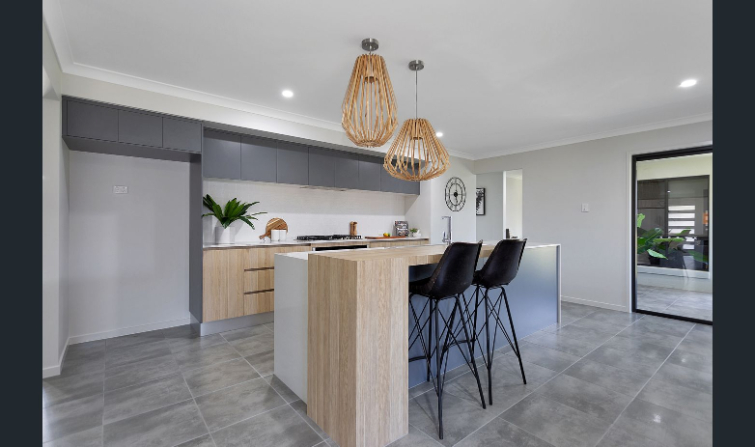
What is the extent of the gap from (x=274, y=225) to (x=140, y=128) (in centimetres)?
177

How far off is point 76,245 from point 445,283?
3.47m

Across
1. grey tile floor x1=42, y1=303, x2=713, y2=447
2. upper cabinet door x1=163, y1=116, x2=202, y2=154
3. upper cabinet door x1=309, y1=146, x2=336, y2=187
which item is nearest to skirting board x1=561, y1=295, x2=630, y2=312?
grey tile floor x1=42, y1=303, x2=713, y2=447

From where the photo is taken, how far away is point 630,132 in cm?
447

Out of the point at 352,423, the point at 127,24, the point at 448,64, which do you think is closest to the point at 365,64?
the point at 448,64

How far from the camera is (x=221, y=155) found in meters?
3.71

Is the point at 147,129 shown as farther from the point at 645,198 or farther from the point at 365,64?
the point at 645,198

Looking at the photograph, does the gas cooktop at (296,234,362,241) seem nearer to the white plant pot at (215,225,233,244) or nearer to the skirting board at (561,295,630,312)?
the white plant pot at (215,225,233,244)

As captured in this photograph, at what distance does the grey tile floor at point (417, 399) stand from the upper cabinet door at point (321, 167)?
2122 millimetres

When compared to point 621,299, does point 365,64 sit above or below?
above

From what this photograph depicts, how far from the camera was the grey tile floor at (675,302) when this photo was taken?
13.4ft

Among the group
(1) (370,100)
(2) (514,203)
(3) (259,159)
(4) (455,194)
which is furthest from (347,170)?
(2) (514,203)

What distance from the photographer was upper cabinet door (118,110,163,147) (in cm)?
303

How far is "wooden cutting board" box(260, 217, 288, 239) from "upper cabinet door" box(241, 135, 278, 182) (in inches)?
23.0

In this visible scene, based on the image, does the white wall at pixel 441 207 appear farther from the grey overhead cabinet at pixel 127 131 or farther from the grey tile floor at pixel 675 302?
the grey overhead cabinet at pixel 127 131
